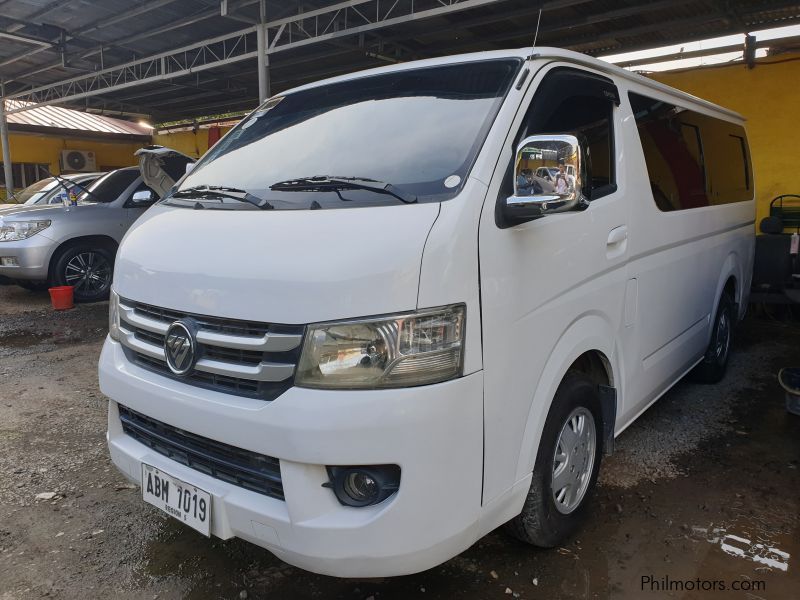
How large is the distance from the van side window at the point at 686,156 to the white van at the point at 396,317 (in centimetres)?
13

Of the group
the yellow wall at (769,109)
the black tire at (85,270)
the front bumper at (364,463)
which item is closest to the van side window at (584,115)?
the front bumper at (364,463)

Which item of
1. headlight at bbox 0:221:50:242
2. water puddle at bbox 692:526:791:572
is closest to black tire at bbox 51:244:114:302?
headlight at bbox 0:221:50:242

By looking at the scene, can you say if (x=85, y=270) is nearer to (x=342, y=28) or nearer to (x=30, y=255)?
(x=30, y=255)

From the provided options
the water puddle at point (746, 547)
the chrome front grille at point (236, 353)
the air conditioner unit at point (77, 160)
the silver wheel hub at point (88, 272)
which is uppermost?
the air conditioner unit at point (77, 160)

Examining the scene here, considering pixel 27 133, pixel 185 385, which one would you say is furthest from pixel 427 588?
pixel 27 133

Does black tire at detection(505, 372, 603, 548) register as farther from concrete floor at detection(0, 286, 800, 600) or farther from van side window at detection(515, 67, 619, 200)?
van side window at detection(515, 67, 619, 200)

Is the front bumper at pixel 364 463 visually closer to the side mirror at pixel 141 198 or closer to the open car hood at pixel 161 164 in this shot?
the open car hood at pixel 161 164

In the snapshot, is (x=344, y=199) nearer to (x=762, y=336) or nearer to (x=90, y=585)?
(x=90, y=585)

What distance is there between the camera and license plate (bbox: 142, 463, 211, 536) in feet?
6.33

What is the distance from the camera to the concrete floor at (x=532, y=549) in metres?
2.29

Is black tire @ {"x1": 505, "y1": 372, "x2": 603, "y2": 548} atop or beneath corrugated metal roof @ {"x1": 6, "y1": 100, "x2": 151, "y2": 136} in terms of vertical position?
beneath

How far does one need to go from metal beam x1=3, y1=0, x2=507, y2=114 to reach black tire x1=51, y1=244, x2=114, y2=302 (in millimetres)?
3814

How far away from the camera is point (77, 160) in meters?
20.5

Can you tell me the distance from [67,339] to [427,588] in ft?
17.6
